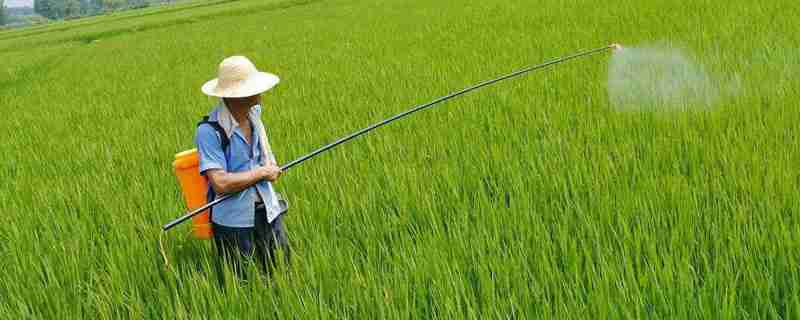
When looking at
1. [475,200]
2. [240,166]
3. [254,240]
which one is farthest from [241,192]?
[475,200]

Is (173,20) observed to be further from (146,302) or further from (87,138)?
(146,302)

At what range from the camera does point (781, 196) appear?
1.49 meters

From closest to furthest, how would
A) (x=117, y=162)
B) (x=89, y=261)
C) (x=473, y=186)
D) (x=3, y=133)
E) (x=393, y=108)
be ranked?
(x=89, y=261)
(x=473, y=186)
(x=117, y=162)
(x=393, y=108)
(x=3, y=133)

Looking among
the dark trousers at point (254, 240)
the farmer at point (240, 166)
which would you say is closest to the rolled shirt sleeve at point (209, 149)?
the farmer at point (240, 166)

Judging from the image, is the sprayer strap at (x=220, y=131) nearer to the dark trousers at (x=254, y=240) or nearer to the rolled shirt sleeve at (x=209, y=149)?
the rolled shirt sleeve at (x=209, y=149)

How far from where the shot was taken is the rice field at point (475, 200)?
1188 millimetres

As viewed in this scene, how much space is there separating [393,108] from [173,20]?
2010 centimetres

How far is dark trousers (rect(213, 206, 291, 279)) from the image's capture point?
1591 mm

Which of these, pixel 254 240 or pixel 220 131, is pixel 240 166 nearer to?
pixel 220 131

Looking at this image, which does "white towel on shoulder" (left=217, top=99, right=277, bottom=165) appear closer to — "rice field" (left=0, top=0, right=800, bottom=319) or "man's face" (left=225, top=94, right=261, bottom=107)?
"man's face" (left=225, top=94, right=261, bottom=107)

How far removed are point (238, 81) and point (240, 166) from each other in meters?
0.25

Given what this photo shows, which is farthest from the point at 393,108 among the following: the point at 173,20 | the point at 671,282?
the point at 173,20

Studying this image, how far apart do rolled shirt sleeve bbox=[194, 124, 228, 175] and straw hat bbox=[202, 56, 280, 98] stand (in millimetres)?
105

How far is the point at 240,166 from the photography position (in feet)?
5.07
